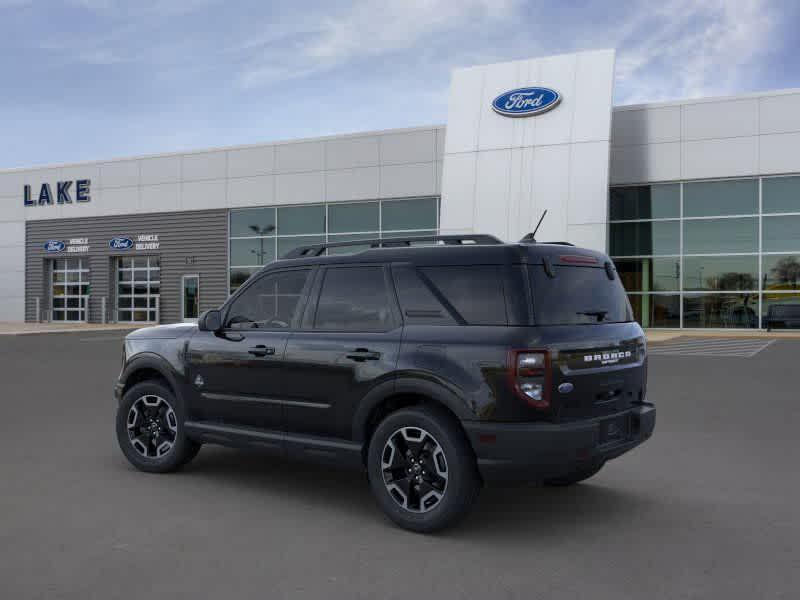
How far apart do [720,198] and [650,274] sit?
3357 mm

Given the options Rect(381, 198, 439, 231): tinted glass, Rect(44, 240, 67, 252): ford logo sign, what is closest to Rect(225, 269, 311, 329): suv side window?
Rect(381, 198, 439, 231): tinted glass

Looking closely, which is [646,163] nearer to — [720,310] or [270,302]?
[720,310]

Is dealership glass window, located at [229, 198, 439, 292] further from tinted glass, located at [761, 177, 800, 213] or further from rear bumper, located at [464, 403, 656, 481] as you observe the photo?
rear bumper, located at [464, 403, 656, 481]

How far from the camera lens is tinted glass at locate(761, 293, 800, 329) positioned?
26234mm

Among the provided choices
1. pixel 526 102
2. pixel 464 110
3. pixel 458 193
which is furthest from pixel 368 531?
pixel 464 110

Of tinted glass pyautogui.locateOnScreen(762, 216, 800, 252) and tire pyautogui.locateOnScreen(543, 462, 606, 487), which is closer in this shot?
tire pyautogui.locateOnScreen(543, 462, 606, 487)

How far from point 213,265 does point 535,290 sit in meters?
31.7

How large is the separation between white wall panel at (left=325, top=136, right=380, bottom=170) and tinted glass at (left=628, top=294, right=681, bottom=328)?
11337mm

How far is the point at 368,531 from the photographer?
485cm

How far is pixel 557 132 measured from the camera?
26891 mm

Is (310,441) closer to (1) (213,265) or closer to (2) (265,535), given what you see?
(2) (265,535)

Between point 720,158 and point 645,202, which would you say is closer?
point 720,158

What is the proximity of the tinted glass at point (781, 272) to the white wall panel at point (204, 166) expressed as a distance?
70.8 feet

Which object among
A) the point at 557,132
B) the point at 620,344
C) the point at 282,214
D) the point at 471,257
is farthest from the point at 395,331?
the point at 282,214
